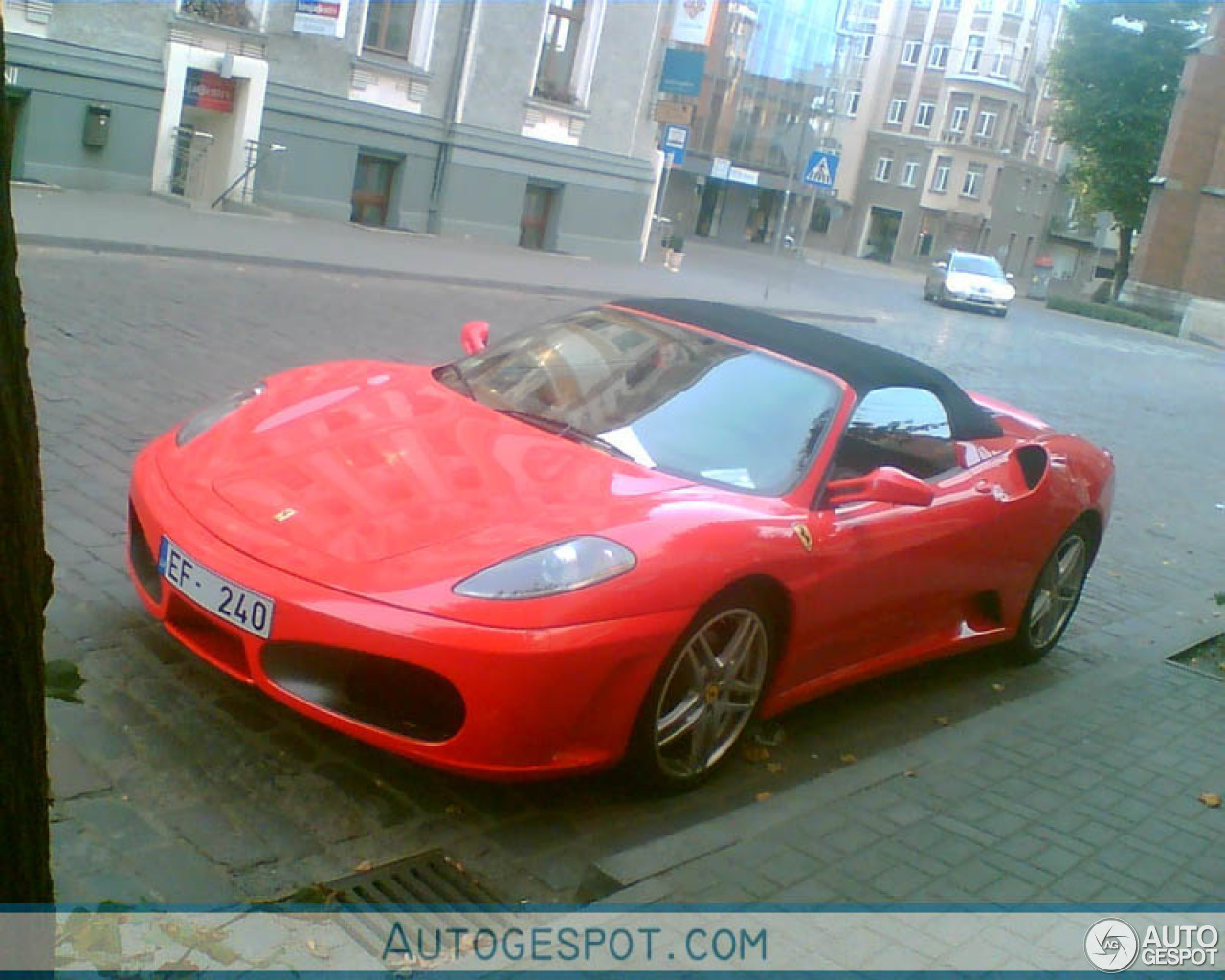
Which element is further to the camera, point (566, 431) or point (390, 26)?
point (390, 26)

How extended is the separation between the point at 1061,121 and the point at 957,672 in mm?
55760

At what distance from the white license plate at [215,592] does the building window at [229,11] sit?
2059 cm

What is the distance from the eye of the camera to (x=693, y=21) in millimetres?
29281

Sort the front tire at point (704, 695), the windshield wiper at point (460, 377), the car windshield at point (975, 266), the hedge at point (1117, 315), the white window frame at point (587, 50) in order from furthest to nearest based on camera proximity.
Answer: the hedge at point (1117, 315) → the car windshield at point (975, 266) → the white window frame at point (587, 50) → the windshield wiper at point (460, 377) → the front tire at point (704, 695)

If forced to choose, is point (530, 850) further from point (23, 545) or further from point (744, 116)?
point (744, 116)

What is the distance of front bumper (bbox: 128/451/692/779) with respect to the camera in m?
3.66

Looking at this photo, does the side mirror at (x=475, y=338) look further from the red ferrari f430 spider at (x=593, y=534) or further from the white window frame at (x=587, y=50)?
the white window frame at (x=587, y=50)

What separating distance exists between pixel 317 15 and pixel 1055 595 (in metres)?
20.4

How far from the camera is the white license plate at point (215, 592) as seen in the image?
383 centimetres

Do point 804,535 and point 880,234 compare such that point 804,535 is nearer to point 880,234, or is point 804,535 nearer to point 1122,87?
point 1122,87

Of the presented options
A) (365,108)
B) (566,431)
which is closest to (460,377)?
(566,431)

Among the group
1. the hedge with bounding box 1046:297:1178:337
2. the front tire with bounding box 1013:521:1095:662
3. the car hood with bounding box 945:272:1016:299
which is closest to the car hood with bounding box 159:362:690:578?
the front tire with bounding box 1013:521:1095:662

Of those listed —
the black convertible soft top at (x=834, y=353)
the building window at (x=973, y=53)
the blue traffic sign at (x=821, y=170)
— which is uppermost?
the building window at (x=973, y=53)

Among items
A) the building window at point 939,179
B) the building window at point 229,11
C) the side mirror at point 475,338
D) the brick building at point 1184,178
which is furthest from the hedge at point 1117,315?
the side mirror at point 475,338
